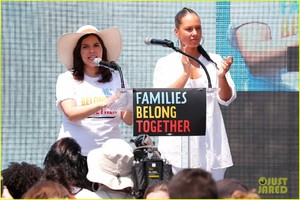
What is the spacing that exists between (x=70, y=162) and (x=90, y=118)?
0.57 metres

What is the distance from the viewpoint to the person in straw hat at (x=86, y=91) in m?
5.20

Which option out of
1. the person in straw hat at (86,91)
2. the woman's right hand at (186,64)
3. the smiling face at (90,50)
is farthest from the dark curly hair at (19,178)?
the woman's right hand at (186,64)

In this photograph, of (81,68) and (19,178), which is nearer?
(19,178)

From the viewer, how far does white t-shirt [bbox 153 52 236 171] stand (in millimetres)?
5230

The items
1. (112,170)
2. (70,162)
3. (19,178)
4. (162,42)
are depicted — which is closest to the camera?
(112,170)

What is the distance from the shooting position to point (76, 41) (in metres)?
5.43

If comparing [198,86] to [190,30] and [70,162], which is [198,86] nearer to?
[190,30]

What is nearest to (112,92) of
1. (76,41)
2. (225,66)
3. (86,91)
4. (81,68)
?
(86,91)

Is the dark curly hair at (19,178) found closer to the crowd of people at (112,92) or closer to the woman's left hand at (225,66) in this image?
the crowd of people at (112,92)

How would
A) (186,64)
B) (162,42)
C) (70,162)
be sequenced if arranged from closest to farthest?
1. (70,162)
2. (162,42)
3. (186,64)

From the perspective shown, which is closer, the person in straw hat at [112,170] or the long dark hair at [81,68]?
the person in straw hat at [112,170]

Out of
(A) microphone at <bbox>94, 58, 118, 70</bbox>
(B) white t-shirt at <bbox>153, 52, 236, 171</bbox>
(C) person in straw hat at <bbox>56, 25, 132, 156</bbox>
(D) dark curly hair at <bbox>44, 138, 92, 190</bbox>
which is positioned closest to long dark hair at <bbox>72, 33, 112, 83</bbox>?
(C) person in straw hat at <bbox>56, 25, 132, 156</bbox>

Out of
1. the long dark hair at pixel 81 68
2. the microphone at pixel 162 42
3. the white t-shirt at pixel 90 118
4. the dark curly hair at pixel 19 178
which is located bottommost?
the dark curly hair at pixel 19 178

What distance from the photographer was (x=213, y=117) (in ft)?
17.3
